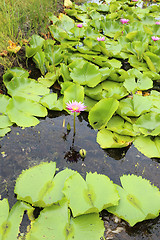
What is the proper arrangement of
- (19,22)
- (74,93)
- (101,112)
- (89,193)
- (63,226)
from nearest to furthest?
(63,226), (89,193), (101,112), (74,93), (19,22)

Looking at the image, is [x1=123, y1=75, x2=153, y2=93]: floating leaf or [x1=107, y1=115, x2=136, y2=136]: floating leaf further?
[x1=123, y1=75, x2=153, y2=93]: floating leaf

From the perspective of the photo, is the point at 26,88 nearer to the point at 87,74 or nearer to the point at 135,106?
the point at 87,74

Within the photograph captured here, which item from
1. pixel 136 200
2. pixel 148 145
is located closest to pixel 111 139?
pixel 148 145

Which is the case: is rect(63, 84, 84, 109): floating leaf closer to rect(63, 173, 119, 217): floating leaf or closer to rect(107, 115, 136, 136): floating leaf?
rect(107, 115, 136, 136): floating leaf

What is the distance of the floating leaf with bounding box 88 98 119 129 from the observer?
182 cm

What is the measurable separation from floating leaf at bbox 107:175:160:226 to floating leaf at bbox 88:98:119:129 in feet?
1.88

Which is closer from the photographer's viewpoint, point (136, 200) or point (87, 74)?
point (136, 200)

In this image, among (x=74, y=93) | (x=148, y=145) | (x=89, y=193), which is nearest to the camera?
(x=89, y=193)

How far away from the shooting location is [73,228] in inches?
45.5

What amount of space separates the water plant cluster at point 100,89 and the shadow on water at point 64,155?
0.09 m

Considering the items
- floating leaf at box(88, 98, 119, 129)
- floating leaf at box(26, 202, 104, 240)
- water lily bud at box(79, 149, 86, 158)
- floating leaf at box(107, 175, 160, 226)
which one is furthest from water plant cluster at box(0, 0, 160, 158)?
floating leaf at box(26, 202, 104, 240)

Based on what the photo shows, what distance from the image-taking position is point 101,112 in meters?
1.86

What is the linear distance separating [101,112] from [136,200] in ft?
2.72

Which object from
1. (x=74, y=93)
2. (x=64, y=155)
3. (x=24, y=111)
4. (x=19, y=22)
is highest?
(x=19, y=22)
